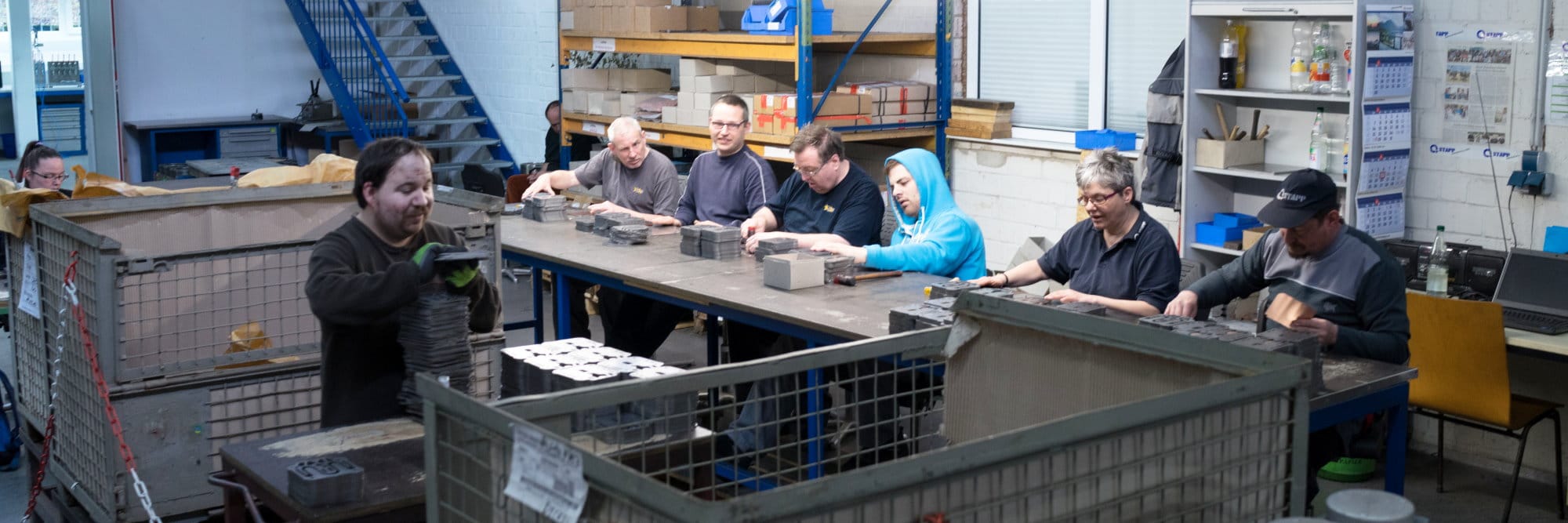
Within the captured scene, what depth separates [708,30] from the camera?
9195 mm

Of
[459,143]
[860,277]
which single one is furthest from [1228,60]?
[459,143]

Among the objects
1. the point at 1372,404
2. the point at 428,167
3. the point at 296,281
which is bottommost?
the point at 1372,404

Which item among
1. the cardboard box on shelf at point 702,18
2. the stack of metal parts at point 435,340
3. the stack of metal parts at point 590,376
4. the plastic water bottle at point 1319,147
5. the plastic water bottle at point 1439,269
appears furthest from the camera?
the cardboard box on shelf at point 702,18

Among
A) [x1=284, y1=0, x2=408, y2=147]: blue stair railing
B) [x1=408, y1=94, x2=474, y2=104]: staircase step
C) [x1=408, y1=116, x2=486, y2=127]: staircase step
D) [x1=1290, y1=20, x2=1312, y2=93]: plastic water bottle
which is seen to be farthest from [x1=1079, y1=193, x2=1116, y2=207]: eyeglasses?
[x1=408, y1=94, x2=474, y2=104]: staircase step

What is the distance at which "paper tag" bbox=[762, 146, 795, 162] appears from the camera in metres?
7.88

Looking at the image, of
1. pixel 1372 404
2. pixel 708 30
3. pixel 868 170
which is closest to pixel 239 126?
pixel 708 30

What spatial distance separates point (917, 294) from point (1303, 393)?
3.16 m

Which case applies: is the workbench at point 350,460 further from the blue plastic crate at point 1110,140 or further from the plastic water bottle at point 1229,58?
the blue plastic crate at point 1110,140

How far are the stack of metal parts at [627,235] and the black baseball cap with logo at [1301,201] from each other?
3115 millimetres

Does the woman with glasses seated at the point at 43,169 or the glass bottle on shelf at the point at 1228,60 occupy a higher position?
the glass bottle on shelf at the point at 1228,60

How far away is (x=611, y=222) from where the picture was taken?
21.4 ft

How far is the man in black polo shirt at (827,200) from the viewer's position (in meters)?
6.05

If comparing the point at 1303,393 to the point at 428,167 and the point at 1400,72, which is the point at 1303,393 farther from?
the point at 1400,72

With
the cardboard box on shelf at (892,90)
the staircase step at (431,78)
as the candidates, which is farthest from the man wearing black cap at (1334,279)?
the staircase step at (431,78)
